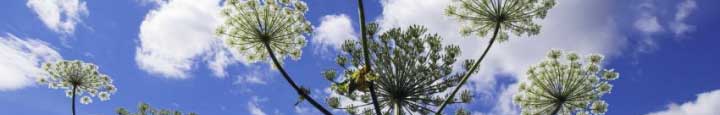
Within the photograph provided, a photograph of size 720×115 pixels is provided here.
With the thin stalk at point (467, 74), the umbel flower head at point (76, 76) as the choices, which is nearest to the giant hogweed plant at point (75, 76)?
the umbel flower head at point (76, 76)

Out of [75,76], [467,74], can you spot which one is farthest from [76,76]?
[467,74]

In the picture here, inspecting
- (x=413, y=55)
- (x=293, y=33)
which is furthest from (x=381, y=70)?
(x=293, y=33)

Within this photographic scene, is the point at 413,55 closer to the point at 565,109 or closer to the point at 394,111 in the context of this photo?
the point at 394,111

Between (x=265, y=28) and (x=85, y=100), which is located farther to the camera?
(x=85, y=100)

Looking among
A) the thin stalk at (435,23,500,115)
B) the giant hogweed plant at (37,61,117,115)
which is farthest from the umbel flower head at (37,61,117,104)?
the thin stalk at (435,23,500,115)

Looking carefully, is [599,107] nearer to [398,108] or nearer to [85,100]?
[398,108]

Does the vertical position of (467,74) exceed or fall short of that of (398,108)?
it exceeds it

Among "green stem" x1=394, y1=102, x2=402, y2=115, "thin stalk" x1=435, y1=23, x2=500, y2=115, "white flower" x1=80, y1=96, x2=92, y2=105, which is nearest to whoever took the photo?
"green stem" x1=394, y1=102, x2=402, y2=115

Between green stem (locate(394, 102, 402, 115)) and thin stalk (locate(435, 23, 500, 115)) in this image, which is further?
thin stalk (locate(435, 23, 500, 115))

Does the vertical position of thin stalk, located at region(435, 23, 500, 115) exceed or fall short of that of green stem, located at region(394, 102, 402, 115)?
it exceeds it

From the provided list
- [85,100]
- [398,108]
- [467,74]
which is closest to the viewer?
[398,108]

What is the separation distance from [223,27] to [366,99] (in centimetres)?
443

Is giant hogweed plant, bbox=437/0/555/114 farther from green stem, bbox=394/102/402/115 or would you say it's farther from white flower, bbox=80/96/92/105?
white flower, bbox=80/96/92/105

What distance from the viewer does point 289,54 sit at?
19.9 meters
